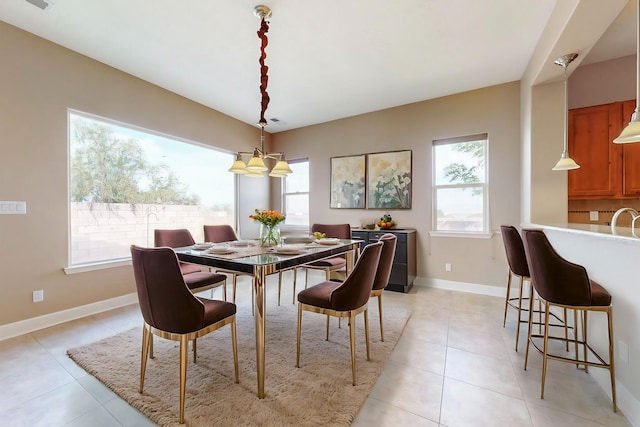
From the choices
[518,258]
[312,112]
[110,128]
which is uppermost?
[312,112]

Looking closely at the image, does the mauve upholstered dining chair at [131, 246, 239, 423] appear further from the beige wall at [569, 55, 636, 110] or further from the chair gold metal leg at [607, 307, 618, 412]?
the beige wall at [569, 55, 636, 110]

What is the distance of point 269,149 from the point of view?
5617 millimetres

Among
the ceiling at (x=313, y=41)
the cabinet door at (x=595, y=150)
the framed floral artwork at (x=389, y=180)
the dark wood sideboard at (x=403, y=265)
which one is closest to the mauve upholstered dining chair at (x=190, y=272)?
the ceiling at (x=313, y=41)

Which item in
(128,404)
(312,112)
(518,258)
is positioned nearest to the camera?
(128,404)

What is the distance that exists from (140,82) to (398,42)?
313cm

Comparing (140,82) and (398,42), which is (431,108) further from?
(140,82)

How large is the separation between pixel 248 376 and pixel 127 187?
2.84 metres

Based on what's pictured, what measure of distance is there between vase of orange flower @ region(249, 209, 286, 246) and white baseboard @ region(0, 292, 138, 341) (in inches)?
85.5

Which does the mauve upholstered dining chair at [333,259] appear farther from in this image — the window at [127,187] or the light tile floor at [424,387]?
the window at [127,187]

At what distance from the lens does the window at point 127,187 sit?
2.90 metres

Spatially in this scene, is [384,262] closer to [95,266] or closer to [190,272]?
[190,272]

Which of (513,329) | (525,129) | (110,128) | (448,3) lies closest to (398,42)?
(448,3)

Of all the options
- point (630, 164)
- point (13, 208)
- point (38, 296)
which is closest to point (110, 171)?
point (13, 208)

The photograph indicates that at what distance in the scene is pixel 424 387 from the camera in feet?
5.59
